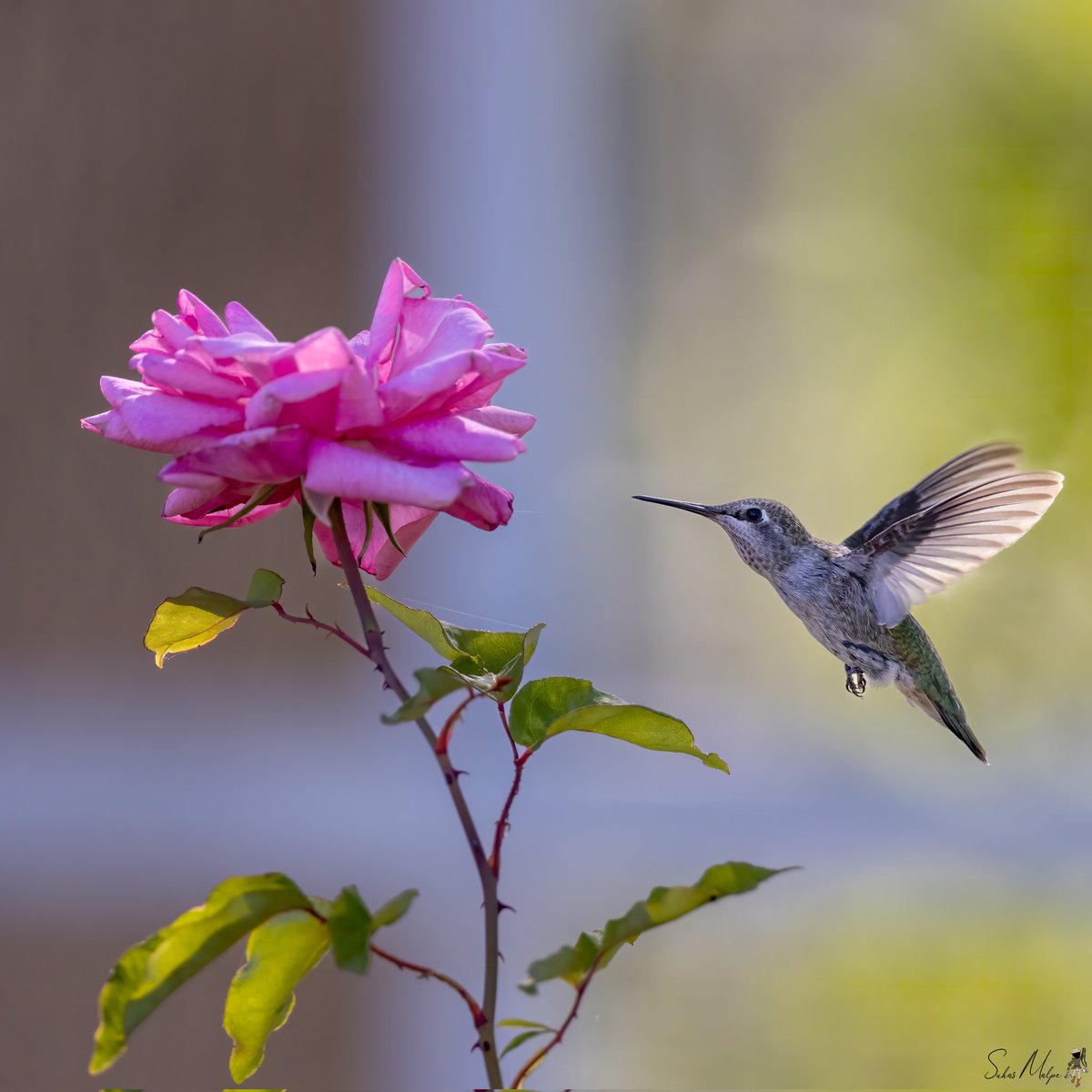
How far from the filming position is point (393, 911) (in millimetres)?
320

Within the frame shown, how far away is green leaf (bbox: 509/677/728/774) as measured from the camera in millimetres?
385

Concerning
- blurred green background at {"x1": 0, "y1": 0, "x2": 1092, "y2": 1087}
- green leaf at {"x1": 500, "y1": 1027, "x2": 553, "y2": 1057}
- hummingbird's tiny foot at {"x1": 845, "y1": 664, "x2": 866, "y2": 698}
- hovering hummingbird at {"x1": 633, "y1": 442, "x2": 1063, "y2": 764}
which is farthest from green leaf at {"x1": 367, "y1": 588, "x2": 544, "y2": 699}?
blurred green background at {"x1": 0, "y1": 0, "x2": 1092, "y2": 1087}

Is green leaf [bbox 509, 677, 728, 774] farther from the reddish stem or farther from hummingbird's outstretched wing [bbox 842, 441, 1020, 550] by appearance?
hummingbird's outstretched wing [bbox 842, 441, 1020, 550]

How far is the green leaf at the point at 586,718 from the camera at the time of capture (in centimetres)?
39

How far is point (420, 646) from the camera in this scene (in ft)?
6.39

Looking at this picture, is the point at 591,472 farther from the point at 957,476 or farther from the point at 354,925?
the point at 354,925

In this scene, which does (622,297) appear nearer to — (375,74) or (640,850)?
(375,74)

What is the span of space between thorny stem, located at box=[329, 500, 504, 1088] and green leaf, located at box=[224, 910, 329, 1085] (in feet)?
0.17

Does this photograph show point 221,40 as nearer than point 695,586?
Yes

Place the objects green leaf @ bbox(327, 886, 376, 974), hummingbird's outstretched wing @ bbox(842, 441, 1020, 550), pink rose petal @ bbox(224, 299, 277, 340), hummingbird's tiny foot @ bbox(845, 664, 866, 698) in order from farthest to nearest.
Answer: hummingbird's tiny foot @ bbox(845, 664, 866, 698), hummingbird's outstretched wing @ bbox(842, 441, 1020, 550), pink rose petal @ bbox(224, 299, 277, 340), green leaf @ bbox(327, 886, 376, 974)

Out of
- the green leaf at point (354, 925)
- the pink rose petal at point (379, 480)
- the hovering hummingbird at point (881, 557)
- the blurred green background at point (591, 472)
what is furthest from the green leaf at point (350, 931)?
the blurred green background at point (591, 472)

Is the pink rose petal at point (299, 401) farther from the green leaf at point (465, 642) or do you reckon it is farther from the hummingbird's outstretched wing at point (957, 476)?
the hummingbird's outstretched wing at point (957, 476)

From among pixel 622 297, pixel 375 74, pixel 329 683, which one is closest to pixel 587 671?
pixel 329 683

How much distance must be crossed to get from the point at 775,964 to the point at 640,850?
272 millimetres
